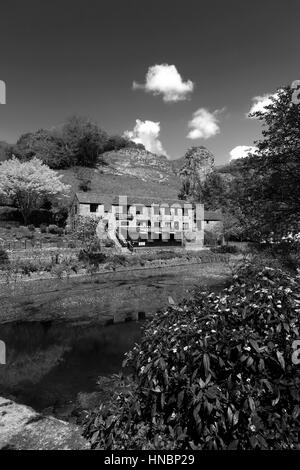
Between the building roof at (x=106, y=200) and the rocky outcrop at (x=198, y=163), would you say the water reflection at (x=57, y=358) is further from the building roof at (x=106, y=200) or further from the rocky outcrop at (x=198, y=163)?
the rocky outcrop at (x=198, y=163)

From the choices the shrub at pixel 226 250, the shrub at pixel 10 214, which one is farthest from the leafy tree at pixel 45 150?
the shrub at pixel 226 250

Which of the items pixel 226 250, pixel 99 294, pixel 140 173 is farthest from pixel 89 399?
pixel 140 173

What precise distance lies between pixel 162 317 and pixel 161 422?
145 centimetres

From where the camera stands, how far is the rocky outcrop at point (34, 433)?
4.14 metres

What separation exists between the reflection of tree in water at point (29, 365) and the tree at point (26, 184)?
118 feet

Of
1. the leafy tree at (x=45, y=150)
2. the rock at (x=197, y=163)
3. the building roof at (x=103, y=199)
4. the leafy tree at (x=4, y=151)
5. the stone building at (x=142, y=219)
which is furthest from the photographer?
the rock at (x=197, y=163)

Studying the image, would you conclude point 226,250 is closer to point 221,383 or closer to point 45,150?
point 221,383

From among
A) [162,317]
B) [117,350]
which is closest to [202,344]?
[162,317]

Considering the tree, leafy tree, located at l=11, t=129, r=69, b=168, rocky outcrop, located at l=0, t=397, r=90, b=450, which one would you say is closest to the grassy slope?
leafy tree, located at l=11, t=129, r=69, b=168

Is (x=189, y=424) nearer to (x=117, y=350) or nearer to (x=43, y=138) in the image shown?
(x=117, y=350)

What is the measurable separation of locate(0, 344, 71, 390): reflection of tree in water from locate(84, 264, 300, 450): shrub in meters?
6.06

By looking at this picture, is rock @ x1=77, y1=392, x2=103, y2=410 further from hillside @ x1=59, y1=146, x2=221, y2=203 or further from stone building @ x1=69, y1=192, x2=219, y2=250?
hillside @ x1=59, y1=146, x2=221, y2=203

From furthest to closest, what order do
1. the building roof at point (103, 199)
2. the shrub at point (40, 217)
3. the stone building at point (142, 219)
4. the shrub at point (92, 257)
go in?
the building roof at point (103, 199) → the shrub at point (40, 217) → the stone building at point (142, 219) → the shrub at point (92, 257)

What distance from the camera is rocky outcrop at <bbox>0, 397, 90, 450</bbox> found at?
4141 millimetres
